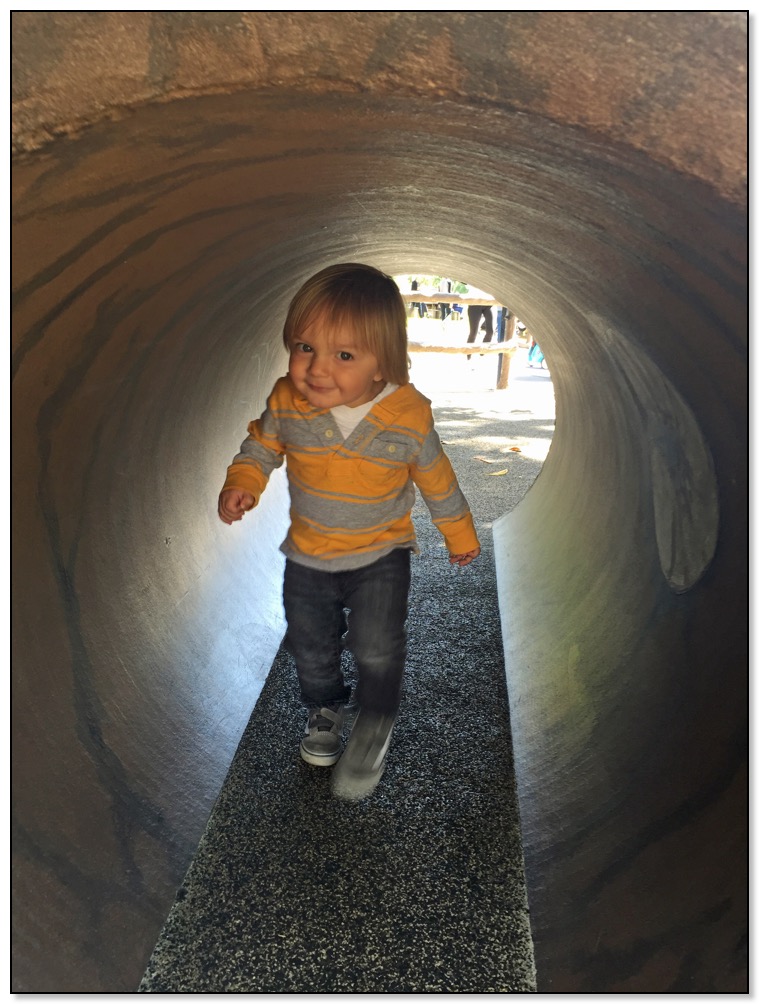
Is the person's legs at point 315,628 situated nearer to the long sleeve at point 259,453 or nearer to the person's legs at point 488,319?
the long sleeve at point 259,453

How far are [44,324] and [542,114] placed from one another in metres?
1.18

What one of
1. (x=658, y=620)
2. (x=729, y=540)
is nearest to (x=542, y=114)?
(x=729, y=540)

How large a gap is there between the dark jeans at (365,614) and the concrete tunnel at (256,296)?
19.6 inches

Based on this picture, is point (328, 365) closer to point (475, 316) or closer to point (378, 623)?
point (378, 623)

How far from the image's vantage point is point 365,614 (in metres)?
2.46

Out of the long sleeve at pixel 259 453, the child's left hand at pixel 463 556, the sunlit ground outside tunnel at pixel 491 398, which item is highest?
the sunlit ground outside tunnel at pixel 491 398

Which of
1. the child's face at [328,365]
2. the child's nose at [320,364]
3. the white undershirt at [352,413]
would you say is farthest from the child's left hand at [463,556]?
the child's nose at [320,364]

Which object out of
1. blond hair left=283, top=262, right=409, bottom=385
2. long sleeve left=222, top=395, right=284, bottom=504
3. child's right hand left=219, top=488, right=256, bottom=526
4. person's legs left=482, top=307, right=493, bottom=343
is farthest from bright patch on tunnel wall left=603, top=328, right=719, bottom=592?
person's legs left=482, top=307, right=493, bottom=343

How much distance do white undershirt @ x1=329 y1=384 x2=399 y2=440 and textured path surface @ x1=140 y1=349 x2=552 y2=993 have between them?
113 centimetres

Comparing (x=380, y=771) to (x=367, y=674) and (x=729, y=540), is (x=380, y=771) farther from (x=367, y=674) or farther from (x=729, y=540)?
(x=729, y=540)

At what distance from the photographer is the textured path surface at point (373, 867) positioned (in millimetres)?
1944

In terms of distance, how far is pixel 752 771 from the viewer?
1.67m

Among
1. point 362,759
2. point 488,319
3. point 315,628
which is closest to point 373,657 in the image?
point 315,628

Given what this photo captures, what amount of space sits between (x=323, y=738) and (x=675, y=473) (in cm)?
138
